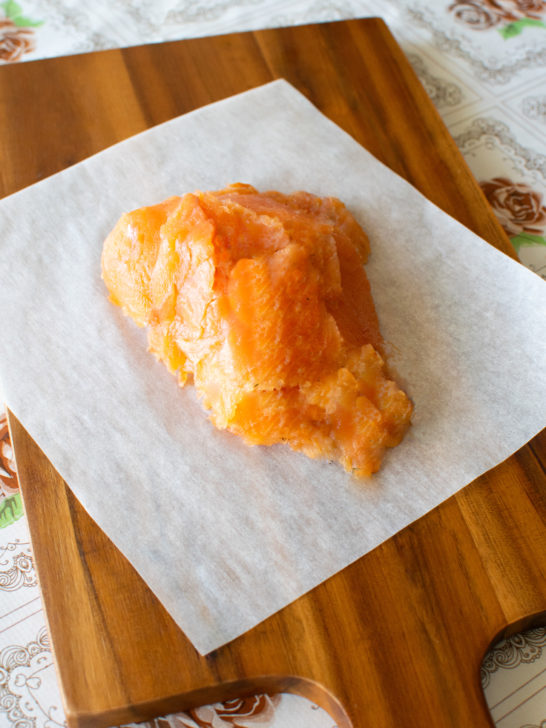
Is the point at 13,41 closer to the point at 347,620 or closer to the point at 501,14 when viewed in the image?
the point at 501,14

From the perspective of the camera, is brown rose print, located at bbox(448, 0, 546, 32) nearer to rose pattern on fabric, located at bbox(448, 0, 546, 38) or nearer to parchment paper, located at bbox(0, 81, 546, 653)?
rose pattern on fabric, located at bbox(448, 0, 546, 38)

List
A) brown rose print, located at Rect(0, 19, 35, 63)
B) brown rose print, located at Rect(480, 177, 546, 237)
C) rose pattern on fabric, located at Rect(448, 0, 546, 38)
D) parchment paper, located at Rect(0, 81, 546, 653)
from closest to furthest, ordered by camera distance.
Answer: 1. parchment paper, located at Rect(0, 81, 546, 653)
2. brown rose print, located at Rect(480, 177, 546, 237)
3. brown rose print, located at Rect(0, 19, 35, 63)
4. rose pattern on fabric, located at Rect(448, 0, 546, 38)

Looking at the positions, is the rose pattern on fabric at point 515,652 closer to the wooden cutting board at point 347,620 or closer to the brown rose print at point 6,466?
the wooden cutting board at point 347,620

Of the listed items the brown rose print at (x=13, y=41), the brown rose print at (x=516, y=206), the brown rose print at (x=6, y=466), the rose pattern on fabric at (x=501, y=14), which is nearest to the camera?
the brown rose print at (x=6, y=466)

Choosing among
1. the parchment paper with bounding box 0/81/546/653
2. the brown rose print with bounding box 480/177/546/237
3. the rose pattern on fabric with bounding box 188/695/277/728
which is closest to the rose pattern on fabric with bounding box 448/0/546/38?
the brown rose print with bounding box 480/177/546/237

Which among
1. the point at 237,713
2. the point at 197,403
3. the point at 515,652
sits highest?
the point at 197,403

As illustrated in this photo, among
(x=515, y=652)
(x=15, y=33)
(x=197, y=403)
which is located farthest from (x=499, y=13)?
(x=515, y=652)

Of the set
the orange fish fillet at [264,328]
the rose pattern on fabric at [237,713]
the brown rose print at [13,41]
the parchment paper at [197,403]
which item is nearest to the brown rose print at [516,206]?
the parchment paper at [197,403]
